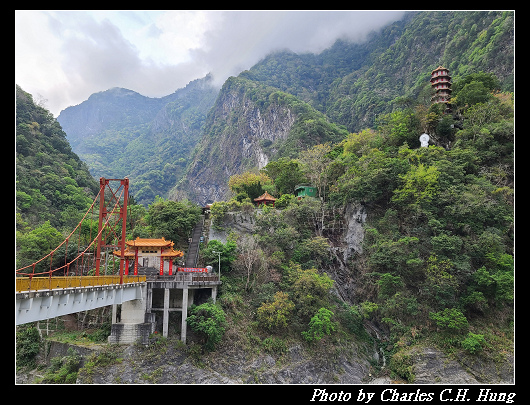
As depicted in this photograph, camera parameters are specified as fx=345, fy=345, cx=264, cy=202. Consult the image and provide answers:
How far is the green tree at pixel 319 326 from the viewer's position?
22016mm

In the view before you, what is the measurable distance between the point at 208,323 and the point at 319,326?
23.0 ft

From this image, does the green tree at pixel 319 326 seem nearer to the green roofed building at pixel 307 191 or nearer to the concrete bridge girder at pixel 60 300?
the concrete bridge girder at pixel 60 300

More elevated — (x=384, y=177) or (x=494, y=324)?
(x=384, y=177)

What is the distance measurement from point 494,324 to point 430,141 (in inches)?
656

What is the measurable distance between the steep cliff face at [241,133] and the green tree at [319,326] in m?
46.9

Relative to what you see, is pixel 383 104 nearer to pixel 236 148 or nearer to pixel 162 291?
pixel 236 148

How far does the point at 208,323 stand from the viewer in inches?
817

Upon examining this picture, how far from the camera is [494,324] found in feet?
68.9

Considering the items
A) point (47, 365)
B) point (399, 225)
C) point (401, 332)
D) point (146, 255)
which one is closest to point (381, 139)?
point (399, 225)

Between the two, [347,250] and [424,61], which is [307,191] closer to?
[347,250]

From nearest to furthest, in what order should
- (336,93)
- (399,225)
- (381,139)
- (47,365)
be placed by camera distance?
(47,365), (399,225), (381,139), (336,93)

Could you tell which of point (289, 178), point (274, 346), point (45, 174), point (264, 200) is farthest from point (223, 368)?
point (45, 174)

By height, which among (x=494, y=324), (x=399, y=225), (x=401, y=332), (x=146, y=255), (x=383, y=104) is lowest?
(x=401, y=332)

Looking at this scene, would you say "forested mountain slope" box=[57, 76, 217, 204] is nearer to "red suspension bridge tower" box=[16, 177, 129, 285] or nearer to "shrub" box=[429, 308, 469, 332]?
"red suspension bridge tower" box=[16, 177, 129, 285]
